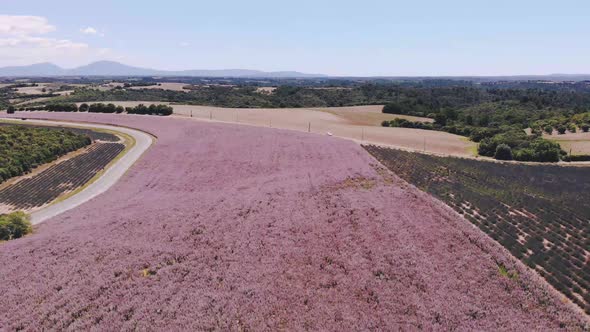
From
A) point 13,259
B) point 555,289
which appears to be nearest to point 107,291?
point 13,259

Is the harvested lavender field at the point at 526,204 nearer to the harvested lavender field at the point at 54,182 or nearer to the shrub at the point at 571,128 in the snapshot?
the harvested lavender field at the point at 54,182

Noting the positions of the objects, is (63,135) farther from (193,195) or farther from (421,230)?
(421,230)

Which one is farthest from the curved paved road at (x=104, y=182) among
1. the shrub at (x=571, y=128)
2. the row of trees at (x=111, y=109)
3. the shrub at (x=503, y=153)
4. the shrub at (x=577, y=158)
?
the shrub at (x=571, y=128)

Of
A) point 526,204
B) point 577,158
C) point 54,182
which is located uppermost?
point 526,204

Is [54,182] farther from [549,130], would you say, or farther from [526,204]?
[549,130]

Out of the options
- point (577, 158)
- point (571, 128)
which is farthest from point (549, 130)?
point (577, 158)

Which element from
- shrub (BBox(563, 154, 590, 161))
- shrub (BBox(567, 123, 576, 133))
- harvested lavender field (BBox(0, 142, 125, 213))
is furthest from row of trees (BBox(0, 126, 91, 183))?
shrub (BBox(567, 123, 576, 133))
